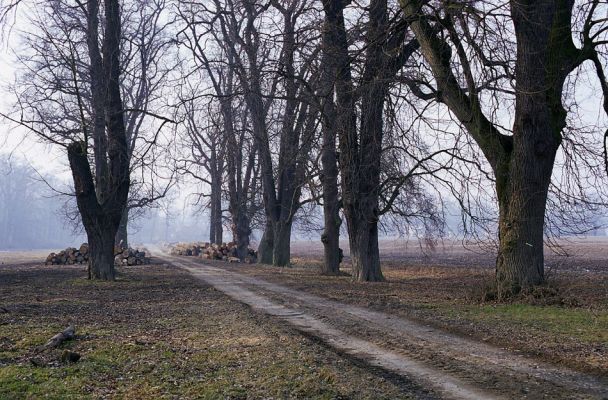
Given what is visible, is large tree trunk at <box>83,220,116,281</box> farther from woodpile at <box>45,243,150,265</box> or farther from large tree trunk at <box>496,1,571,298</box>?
woodpile at <box>45,243,150,265</box>

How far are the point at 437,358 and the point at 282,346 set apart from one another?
6.56ft

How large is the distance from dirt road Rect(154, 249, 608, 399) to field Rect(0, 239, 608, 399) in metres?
0.03

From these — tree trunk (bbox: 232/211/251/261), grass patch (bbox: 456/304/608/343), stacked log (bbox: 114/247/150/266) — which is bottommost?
grass patch (bbox: 456/304/608/343)

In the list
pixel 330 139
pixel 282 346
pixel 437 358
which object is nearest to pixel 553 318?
pixel 437 358

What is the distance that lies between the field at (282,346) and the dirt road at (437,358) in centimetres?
3

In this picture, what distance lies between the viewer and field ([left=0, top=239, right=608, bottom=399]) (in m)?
6.08

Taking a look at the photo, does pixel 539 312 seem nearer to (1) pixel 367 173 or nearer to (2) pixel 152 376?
(2) pixel 152 376

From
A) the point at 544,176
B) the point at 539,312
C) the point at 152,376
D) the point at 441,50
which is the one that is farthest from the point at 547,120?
the point at 152,376

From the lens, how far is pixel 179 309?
12578 millimetres

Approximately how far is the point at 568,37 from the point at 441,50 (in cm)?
249

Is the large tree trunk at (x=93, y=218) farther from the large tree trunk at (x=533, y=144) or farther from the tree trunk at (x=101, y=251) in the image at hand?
the large tree trunk at (x=533, y=144)

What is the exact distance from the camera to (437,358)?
7262 mm

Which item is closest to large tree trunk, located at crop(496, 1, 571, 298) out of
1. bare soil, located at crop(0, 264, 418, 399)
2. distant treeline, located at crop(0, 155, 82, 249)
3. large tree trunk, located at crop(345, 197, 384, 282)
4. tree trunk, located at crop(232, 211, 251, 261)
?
bare soil, located at crop(0, 264, 418, 399)

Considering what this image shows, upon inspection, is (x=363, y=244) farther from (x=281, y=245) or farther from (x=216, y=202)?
(x=216, y=202)
